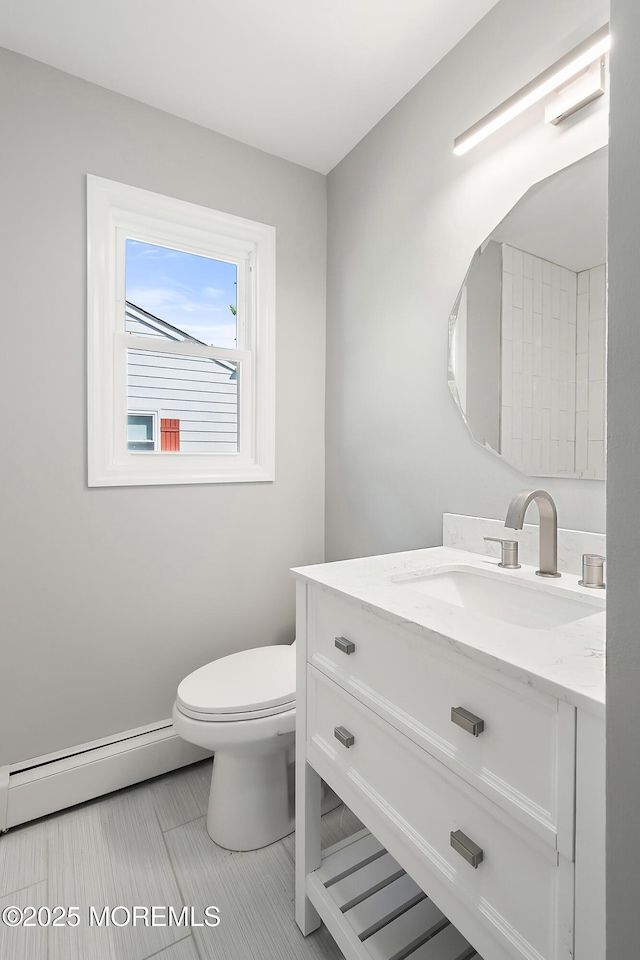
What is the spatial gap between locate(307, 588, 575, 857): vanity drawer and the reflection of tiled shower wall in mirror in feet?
2.17

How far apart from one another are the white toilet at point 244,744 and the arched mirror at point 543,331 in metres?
0.99

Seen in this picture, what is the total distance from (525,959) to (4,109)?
2381mm

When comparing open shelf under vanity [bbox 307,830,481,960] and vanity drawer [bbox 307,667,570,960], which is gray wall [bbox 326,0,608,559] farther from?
open shelf under vanity [bbox 307,830,481,960]

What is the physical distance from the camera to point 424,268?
1.62 meters

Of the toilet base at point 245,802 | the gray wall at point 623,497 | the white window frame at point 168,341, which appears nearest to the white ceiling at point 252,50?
the white window frame at point 168,341

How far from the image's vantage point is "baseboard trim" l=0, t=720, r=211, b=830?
1548mm

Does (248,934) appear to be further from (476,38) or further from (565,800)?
(476,38)

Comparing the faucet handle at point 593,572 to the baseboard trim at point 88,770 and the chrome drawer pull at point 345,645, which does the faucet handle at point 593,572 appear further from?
the baseboard trim at point 88,770

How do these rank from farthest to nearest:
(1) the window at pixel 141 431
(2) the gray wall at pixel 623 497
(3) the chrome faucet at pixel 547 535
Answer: (1) the window at pixel 141 431, (3) the chrome faucet at pixel 547 535, (2) the gray wall at pixel 623 497

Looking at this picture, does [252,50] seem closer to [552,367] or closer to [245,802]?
[552,367]

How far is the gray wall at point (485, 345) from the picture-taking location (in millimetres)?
1385

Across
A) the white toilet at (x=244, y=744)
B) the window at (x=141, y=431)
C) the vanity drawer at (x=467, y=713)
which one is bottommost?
the white toilet at (x=244, y=744)

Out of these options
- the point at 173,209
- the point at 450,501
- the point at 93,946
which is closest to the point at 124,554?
the point at 93,946

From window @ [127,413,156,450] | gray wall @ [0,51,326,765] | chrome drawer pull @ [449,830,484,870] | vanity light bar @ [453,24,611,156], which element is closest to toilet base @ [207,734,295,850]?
Answer: gray wall @ [0,51,326,765]
